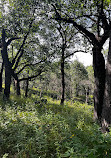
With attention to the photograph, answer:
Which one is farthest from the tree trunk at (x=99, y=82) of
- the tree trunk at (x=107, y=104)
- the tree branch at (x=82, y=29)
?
the tree trunk at (x=107, y=104)

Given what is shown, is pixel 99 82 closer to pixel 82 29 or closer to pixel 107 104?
pixel 107 104

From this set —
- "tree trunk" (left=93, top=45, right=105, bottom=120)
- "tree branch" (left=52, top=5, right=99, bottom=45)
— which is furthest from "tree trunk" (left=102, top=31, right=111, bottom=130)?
"tree branch" (left=52, top=5, right=99, bottom=45)

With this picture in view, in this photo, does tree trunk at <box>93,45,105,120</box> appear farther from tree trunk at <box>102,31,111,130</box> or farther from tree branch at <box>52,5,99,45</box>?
tree trunk at <box>102,31,111,130</box>

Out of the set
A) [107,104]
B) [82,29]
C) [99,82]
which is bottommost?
[107,104]

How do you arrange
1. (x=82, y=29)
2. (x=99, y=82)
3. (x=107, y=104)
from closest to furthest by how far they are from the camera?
(x=107, y=104) → (x=99, y=82) → (x=82, y=29)

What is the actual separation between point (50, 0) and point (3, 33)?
18.6ft

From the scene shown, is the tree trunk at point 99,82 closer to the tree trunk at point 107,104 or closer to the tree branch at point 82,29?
the tree branch at point 82,29

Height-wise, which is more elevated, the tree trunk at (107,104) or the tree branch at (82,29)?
the tree branch at (82,29)

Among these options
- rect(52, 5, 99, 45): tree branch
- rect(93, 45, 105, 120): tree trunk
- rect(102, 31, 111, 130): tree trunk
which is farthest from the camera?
rect(52, 5, 99, 45): tree branch

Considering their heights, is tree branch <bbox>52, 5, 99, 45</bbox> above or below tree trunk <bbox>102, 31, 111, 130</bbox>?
above

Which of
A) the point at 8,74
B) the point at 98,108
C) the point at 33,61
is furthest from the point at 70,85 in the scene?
the point at 98,108

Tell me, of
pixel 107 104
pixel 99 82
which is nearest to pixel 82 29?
pixel 99 82

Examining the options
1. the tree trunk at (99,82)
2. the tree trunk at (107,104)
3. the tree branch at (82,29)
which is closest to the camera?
the tree trunk at (107,104)

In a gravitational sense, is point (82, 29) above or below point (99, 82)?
above
